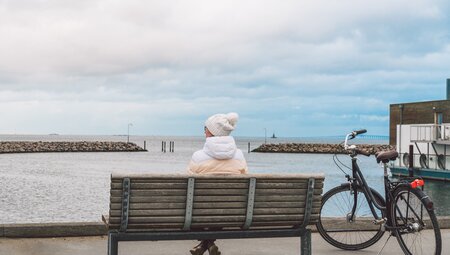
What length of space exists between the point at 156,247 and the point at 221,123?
6.91ft

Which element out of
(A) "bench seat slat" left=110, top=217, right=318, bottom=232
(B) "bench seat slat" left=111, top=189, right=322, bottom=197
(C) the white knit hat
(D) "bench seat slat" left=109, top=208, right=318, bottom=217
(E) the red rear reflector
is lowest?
(A) "bench seat slat" left=110, top=217, right=318, bottom=232

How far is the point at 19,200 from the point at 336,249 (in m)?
34.3

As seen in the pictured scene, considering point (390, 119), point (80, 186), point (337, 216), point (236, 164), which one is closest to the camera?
point (236, 164)

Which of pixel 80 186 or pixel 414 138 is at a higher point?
pixel 414 138

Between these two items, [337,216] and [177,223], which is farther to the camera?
[337,216]

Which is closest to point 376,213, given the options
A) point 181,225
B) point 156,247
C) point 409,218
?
point 409,218

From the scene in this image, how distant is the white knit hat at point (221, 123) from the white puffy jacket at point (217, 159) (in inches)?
2.1

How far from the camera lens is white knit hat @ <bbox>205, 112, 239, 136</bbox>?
19.5 feet

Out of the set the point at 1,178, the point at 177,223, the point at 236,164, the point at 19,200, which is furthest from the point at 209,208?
the point at 1,178

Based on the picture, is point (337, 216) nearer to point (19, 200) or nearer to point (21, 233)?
point (21, 233)

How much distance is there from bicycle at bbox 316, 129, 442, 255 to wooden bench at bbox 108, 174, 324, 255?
134cm

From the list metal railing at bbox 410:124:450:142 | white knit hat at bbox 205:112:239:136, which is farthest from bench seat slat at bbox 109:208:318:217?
metal railing at bbox 410:124:450:142

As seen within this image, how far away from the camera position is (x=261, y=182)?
18.1 ft

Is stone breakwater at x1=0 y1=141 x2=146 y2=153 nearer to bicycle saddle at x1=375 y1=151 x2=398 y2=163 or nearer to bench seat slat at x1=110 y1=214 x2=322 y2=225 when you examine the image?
bicycle saddle at x1=375 y1=151 x2=398 y2=163
